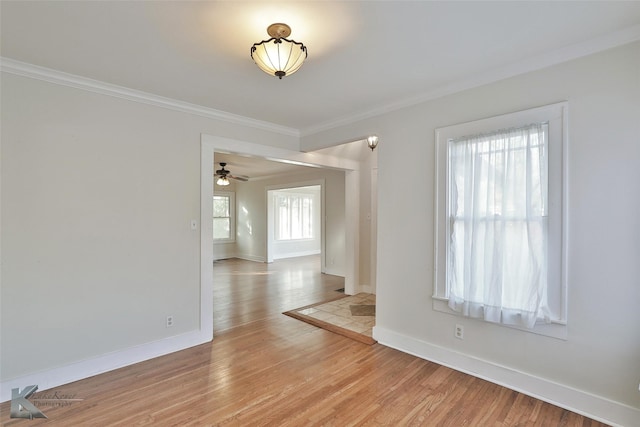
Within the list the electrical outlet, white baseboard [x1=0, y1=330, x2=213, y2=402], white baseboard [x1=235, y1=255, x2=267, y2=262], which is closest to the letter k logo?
white baseboard [x1=0, y1=330, x2=213, y2=402]

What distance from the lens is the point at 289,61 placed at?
1.99 meters

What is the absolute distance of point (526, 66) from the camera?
243 centimetres

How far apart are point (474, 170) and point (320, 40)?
167cm

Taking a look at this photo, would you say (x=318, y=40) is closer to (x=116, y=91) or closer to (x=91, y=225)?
(x=116, y=91)

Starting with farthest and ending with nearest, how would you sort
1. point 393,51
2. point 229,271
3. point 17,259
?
point 229,271
point 17,259
point 393,51

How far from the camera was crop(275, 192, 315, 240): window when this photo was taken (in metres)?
10.2

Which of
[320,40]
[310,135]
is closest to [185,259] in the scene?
[310,135]

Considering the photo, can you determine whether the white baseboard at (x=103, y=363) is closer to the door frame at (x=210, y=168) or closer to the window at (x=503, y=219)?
the door frame at (x=210, y=168)

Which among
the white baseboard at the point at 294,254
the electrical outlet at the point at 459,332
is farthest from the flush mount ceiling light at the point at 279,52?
the white baseboard at the point at 294,254

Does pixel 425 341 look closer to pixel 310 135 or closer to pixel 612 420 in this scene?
pixel 612 420

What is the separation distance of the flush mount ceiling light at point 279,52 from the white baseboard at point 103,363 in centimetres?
291

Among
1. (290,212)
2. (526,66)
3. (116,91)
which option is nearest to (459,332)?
(526,66)

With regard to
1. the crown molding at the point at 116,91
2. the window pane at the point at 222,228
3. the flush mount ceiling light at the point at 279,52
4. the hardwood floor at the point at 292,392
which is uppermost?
the crown molding at the point at 116,91

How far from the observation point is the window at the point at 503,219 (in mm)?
2316
